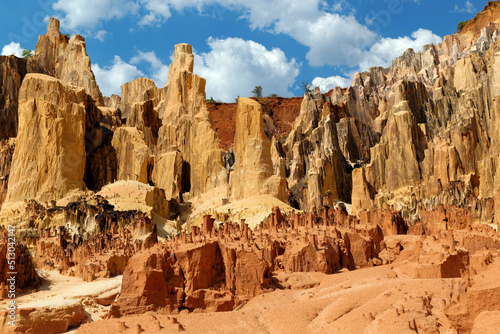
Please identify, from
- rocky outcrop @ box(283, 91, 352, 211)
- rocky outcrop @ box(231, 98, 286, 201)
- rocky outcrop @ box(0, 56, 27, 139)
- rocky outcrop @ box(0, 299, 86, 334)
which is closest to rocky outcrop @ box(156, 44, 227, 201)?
rocky outcrop @ box(283, 91, 352, 211)

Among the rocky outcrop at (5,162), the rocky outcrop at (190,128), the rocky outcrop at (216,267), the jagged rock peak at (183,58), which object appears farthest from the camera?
the jagged rock peak at (183,58)

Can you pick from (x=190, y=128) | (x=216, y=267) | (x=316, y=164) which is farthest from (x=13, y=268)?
(x=190, y=128)

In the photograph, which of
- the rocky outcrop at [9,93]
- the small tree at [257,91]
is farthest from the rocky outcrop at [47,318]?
the small tree at [257,91]

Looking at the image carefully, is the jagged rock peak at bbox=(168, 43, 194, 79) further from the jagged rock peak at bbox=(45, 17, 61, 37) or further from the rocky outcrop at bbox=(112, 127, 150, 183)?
the jagged rock peak at bbox=(45, 17, 61, 37)

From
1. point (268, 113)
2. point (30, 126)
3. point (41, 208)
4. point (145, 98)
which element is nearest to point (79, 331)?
point (41, 208)

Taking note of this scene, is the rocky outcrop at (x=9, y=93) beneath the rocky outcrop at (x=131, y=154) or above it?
above

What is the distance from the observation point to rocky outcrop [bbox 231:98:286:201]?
34844 millimetres

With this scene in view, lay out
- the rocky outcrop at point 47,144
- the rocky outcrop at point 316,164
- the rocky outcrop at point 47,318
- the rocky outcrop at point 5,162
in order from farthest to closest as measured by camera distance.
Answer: the rocky outcrop at point 5,162 < the rocky outcrop at point 316,164 < the rocky outcrop at point 47,144 < the rocky outcrop at point 47,318

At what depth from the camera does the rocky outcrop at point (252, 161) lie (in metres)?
34.8

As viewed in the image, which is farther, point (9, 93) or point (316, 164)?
point (9, 93)

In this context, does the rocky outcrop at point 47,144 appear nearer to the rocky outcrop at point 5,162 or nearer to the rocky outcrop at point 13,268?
the rocky outcrop at point 5,162

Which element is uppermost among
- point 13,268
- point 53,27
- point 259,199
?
point 53,27

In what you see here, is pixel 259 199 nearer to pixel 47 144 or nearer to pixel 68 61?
pixel 47 144

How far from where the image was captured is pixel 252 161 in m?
36.0
